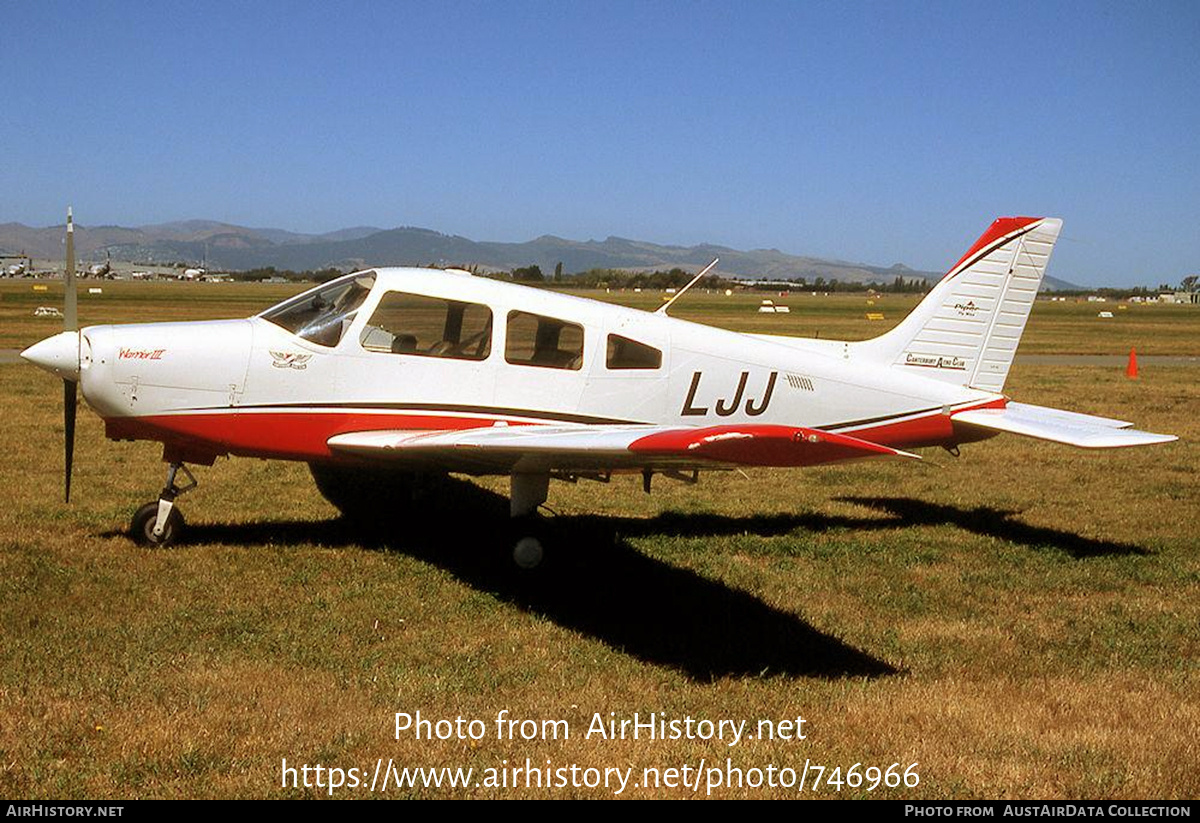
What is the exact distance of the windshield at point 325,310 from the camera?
26.5 feet

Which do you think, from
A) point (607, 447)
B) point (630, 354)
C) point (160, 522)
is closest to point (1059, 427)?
point (630, 354)

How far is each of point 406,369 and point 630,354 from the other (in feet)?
6.07

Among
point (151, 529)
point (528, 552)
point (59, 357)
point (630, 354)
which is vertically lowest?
point (151, 529)

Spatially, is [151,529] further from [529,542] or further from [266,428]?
[529,542]

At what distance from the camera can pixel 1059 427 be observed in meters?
8.98

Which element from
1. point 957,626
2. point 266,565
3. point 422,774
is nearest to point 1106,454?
point 957,626

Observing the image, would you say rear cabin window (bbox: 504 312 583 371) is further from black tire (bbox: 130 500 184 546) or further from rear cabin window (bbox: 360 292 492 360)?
black tire (bbox: 130 500 184 546)

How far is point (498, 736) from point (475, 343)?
3.83 metres

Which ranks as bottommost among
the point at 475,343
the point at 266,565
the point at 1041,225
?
the point at 266,565

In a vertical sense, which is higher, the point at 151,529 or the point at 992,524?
the point at 992,524

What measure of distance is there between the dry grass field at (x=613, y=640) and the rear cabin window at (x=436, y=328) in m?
1.76

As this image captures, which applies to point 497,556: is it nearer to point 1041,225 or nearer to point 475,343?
point 475,343

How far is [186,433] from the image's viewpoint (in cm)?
794

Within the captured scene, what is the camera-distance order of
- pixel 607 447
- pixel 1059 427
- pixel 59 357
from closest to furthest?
pixel 607 447
pixel 59 357
pixel 1059 427
